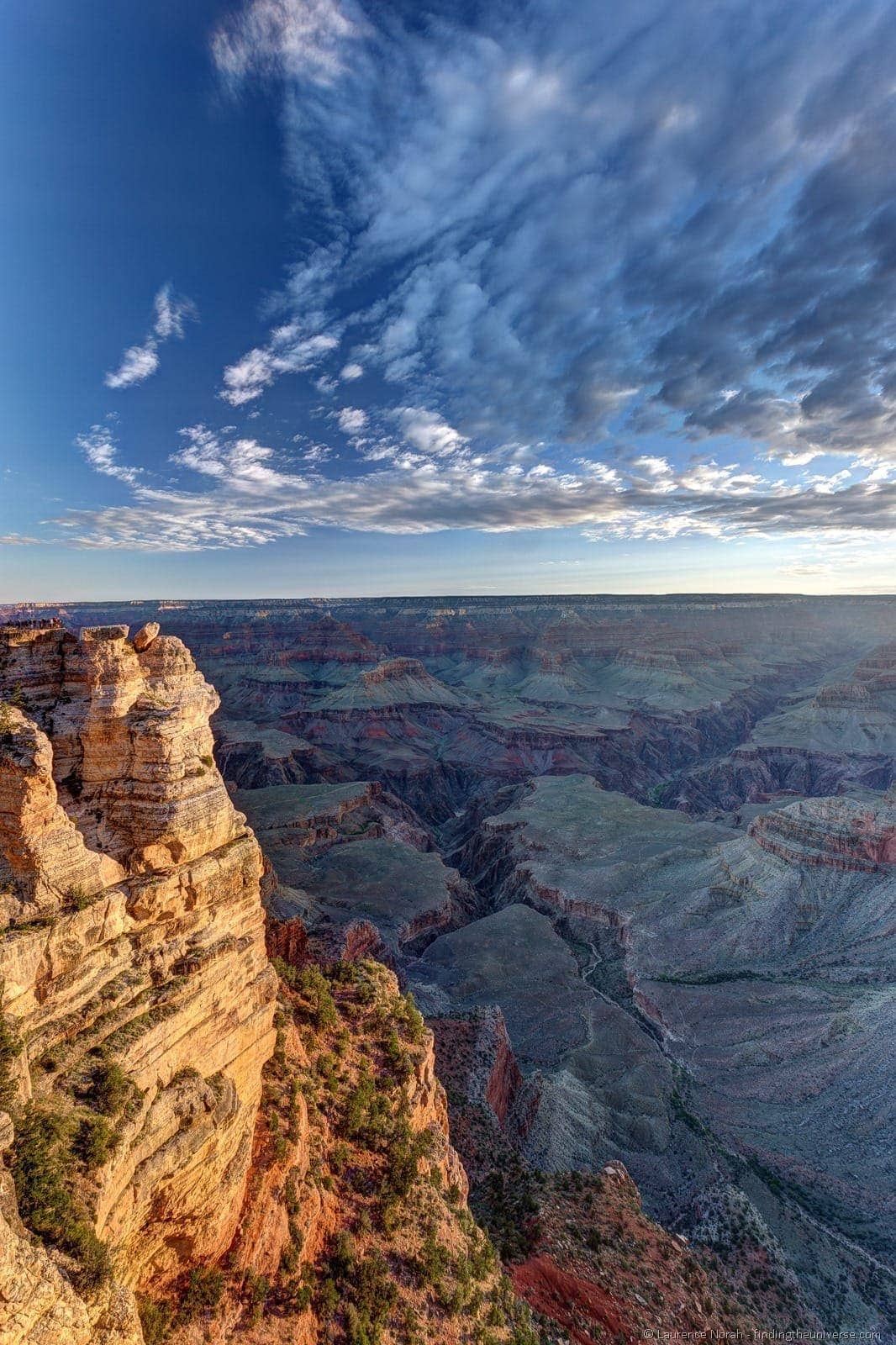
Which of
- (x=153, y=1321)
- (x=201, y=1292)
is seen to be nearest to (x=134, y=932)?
(x=153, y=1321)

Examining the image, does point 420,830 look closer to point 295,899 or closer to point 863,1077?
point 295,899

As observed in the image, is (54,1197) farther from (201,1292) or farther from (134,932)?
(201,1292)

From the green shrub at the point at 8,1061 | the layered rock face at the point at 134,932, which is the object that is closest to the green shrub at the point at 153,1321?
the layered rock face at the point at 134,932

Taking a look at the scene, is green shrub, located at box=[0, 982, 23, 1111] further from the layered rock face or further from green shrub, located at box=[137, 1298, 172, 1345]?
green shrub, located at box=[137, 1298, 172, 1345]

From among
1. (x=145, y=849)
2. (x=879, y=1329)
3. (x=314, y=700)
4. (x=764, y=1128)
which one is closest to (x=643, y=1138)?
(x=764, y=1128)

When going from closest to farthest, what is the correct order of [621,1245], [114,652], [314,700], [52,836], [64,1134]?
[64,1134] < [52,836] < [114,652] < [621,1245] < [314,700]

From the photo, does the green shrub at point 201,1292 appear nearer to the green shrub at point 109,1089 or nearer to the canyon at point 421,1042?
the canyon at point 421,1042
